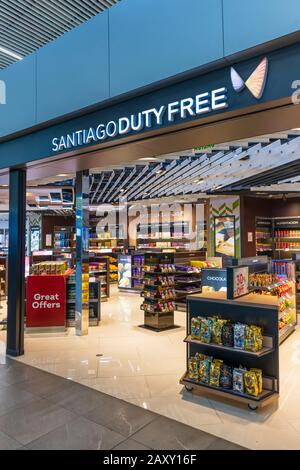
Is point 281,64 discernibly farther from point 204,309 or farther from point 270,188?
point 270,188

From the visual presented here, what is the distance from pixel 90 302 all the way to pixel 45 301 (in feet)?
3.37

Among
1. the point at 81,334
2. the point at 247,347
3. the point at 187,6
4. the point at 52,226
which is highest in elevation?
the point at 187,6

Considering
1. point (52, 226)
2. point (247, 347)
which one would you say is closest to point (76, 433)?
point (247, 347)

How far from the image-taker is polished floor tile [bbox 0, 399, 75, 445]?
2939 millimetres

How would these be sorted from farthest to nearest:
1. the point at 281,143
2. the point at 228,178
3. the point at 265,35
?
the point at 228,178
the point at 281,143
the point at 265,35

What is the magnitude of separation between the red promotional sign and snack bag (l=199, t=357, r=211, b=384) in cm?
363

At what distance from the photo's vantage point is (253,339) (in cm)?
345

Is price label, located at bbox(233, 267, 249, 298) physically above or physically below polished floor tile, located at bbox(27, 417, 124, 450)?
above

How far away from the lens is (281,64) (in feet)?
8.59

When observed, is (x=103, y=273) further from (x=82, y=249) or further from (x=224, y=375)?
(x=224, y=375)

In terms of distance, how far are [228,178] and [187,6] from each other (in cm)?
615

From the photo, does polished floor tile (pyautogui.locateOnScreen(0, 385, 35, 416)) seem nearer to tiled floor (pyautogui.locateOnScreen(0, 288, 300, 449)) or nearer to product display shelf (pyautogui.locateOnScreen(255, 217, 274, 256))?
tiled floor (pyautogui.locateOnScreen(0, 288, 300, 449))

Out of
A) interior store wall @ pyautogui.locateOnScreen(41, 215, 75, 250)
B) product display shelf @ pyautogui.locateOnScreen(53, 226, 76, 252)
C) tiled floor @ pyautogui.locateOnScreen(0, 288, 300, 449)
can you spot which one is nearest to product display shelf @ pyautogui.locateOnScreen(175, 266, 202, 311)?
tiled floor @ pyautogui.locateOnScreen(0, 288, 300, 449)

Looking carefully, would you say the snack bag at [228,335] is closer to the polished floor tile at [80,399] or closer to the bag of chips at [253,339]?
the bag of chips at [253,339]
